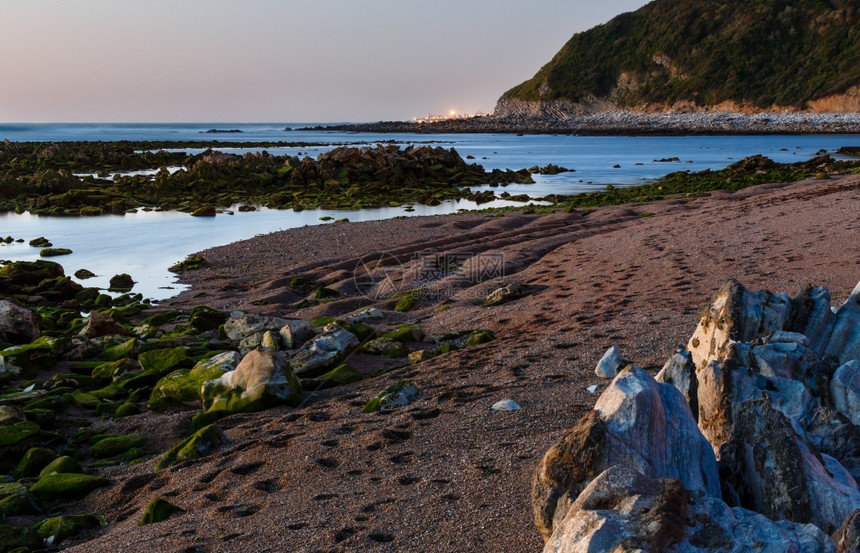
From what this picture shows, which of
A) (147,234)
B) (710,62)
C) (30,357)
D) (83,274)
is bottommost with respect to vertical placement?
(147,234)

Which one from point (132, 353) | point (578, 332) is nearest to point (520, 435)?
point (578, 332)

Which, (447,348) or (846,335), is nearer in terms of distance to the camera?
(846,335)

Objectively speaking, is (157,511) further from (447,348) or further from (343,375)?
(447,348)

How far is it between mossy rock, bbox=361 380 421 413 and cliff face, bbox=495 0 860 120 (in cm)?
10053

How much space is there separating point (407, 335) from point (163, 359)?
2.83 metres

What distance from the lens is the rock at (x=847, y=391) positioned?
3.77 metres

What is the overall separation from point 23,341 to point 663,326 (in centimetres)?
821

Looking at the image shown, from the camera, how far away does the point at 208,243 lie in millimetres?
19516

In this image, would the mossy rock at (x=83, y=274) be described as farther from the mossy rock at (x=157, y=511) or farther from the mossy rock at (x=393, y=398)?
the mossy rock at (x=157, y=511)

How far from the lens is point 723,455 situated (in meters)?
3.25

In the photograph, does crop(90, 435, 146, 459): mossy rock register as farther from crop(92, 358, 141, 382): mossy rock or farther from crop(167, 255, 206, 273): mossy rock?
crop(167, 255, 206, 273): mossy rock

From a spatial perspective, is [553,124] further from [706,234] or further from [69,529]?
[69,529]

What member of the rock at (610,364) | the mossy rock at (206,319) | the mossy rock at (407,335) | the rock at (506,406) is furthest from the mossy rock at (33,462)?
the rock at (610,364)

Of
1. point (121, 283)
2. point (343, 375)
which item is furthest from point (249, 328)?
point (121, 283)
